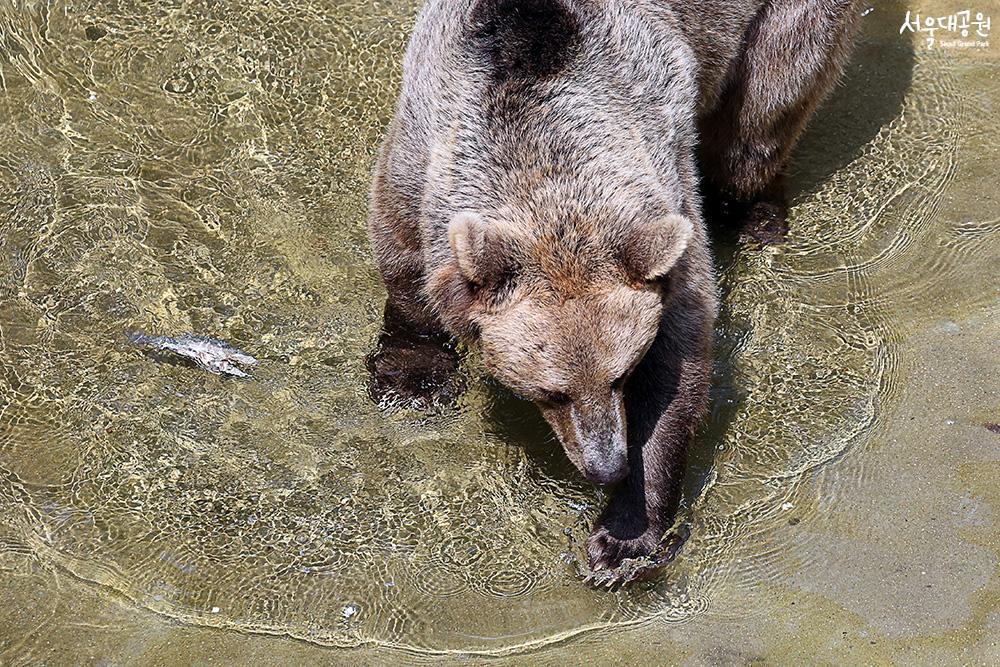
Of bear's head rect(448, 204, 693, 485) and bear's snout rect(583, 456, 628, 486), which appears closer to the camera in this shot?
bear's head rect(448, 204, 693, 485)

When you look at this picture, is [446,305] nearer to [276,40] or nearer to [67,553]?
[67,553]

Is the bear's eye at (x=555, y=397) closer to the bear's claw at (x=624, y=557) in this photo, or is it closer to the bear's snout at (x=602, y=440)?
the bear's snout at (x=602, y=440)

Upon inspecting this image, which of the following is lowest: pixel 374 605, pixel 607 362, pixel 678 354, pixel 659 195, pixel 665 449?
pixel 374 605

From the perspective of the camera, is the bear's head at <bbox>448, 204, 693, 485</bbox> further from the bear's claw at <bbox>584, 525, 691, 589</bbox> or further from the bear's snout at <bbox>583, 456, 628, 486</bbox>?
the bear's claw at <bbox>584, 525, 691, 589</bbox>

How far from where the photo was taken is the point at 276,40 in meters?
9.30

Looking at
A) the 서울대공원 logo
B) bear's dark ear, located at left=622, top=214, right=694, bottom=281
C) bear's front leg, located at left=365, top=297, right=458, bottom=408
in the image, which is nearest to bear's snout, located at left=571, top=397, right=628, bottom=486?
bear's dark ear, located at left=622, top=214, right=694, bottom=281

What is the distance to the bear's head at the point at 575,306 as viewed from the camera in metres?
5.45

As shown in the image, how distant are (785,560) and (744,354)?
1.55m

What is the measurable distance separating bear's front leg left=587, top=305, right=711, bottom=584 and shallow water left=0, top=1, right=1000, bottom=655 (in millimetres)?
194

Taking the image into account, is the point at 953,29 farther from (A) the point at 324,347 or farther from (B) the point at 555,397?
(B) the point at 555,397

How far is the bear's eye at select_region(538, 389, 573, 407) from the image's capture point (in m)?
5.57

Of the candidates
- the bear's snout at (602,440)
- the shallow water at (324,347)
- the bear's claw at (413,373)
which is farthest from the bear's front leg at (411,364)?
the bear's snout at (602,440)

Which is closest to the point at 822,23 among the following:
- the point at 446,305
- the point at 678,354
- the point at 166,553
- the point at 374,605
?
the point at 678,354

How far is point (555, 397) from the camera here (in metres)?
5.61
